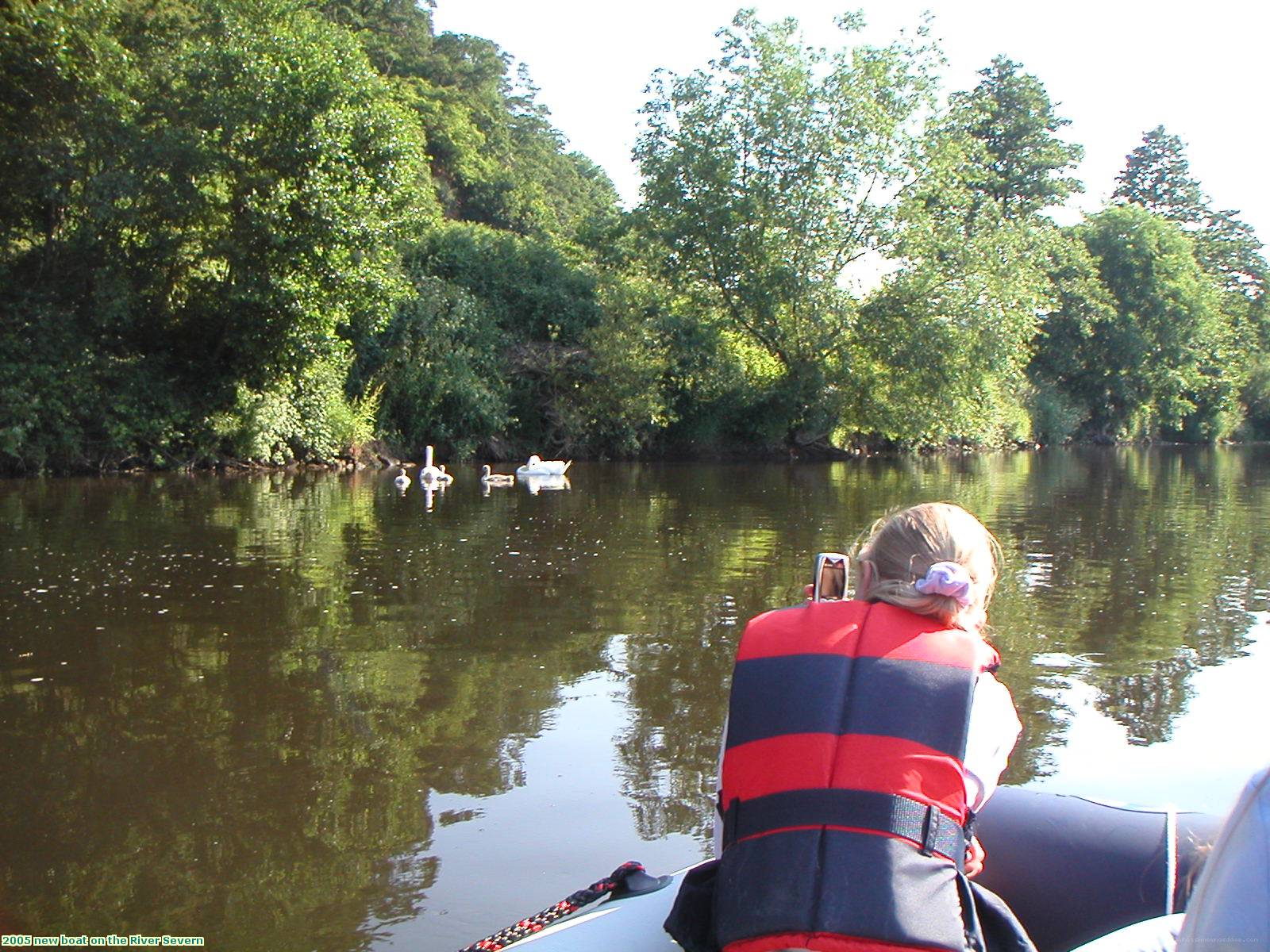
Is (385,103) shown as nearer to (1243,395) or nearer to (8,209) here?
(8,209)

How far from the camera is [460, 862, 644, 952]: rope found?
2564 millimetres

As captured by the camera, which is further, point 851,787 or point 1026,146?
point 1026,146

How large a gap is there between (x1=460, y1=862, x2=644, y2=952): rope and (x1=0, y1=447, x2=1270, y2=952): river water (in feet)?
2.49

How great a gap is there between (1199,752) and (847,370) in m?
25.6

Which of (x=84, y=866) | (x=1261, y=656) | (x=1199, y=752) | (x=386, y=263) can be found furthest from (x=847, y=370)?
(x=84, y=866)

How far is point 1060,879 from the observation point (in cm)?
258

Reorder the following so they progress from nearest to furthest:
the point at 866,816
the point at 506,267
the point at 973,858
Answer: the point at 866,816
the point at 973,858
the point at 506,267

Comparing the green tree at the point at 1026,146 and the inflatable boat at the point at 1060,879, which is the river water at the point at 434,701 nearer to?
the inflatable boat at the point at 1060,879

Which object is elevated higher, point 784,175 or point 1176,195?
point 1176,195

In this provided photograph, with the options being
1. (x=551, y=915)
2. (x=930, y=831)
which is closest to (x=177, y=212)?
(x=551, y=915)

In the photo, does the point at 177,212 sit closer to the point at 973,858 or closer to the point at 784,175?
the point at 784,175

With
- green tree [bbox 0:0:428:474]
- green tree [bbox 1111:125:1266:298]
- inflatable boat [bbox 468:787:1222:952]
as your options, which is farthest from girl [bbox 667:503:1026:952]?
green tree [bbox 1111:125:1266:298]

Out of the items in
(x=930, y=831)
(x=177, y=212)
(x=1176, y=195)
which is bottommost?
(x=930, y=831)

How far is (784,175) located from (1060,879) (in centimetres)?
2790
